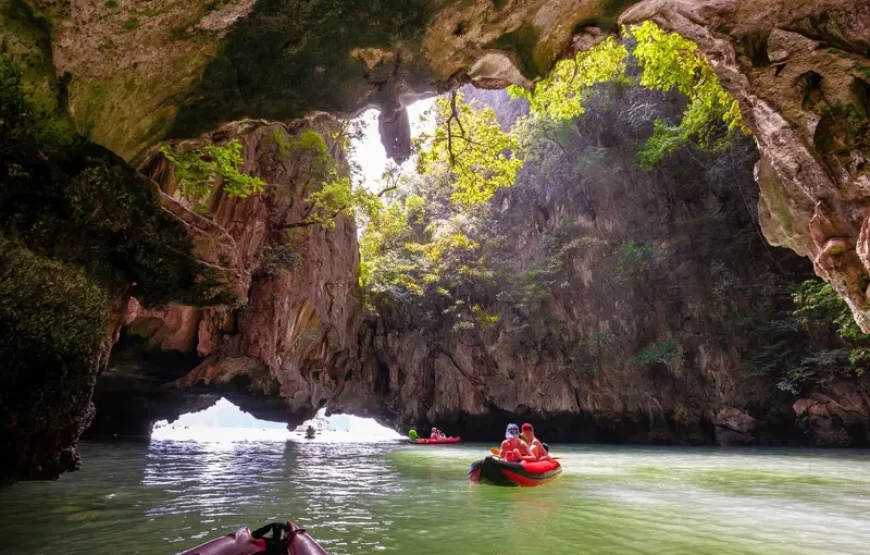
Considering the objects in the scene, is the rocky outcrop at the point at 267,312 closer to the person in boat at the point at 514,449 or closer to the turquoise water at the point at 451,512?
the turquoise water at the point at 451,512

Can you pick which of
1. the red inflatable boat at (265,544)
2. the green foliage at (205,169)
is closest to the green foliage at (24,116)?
the green foliage at (205,169)

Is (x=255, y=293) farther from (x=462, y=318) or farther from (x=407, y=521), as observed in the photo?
(x=462, y=318)

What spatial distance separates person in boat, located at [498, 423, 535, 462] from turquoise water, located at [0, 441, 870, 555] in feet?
2.66

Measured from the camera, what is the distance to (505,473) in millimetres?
7324

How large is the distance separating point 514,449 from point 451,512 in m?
3.23

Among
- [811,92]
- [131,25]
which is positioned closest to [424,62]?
[131,25]

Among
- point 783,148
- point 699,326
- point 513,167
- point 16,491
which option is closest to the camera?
point 16,491

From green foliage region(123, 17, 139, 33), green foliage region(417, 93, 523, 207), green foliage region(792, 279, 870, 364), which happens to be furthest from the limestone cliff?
green foliage region(123, 17, 139, 33)

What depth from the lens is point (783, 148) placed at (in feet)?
21.7

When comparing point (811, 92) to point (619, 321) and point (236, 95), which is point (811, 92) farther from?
point (619, 321)

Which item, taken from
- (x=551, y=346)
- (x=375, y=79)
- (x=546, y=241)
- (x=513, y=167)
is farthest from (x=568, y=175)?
(x=375, y=79)

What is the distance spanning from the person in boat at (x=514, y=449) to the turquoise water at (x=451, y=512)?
0.81 metres

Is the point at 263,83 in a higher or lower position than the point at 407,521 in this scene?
higher

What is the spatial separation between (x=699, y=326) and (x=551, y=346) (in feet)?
20.2
